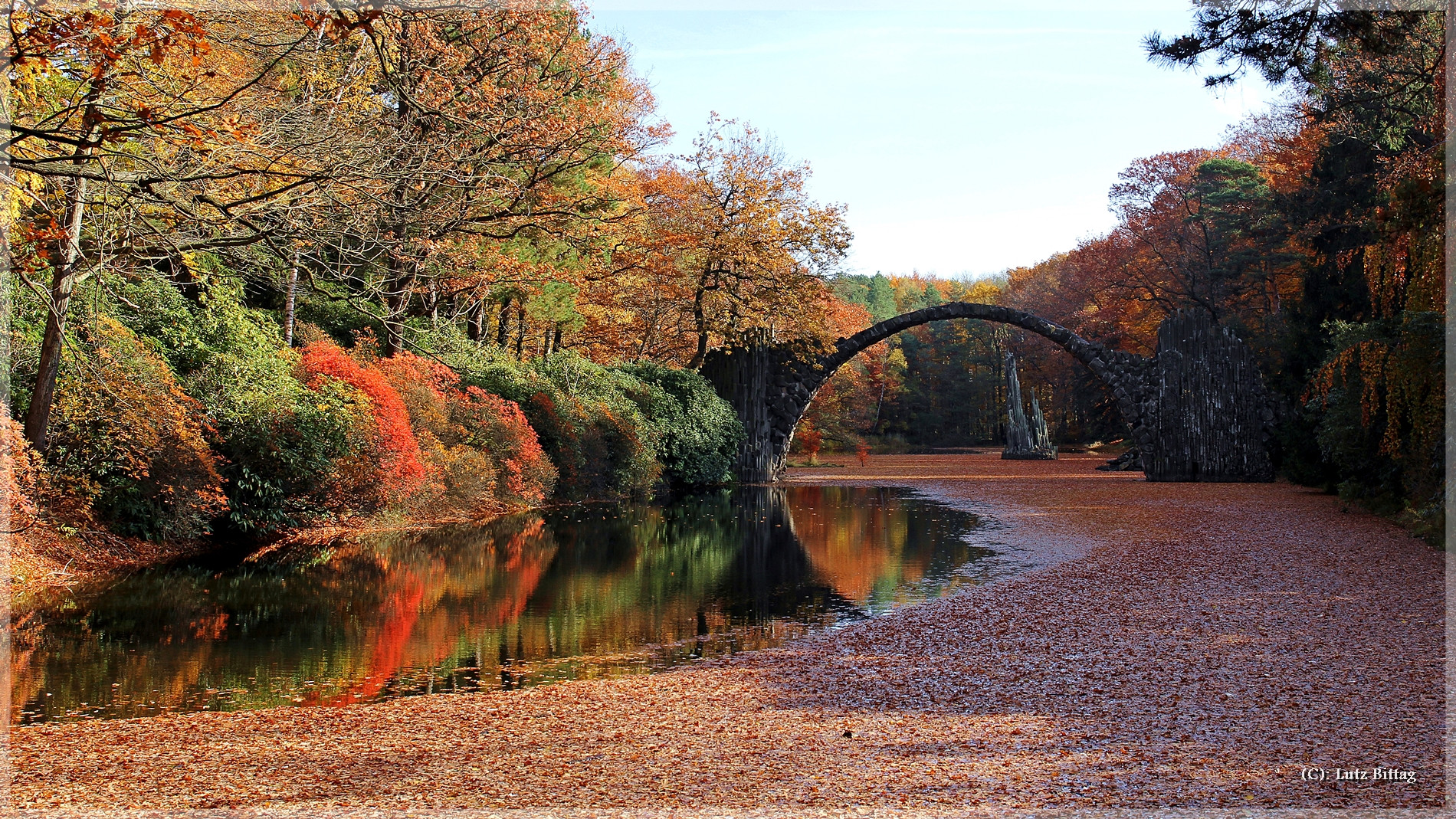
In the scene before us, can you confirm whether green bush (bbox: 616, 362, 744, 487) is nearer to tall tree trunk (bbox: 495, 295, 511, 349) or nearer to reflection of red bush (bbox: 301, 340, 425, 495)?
tall tree trunk (bbox: 495, 295, 511, 349)

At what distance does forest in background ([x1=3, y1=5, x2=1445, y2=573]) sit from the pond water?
1167 mm

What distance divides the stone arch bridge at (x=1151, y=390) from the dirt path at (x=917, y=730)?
14.2 m

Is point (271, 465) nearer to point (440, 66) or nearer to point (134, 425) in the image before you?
point (134, 425)

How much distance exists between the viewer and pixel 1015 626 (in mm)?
6309

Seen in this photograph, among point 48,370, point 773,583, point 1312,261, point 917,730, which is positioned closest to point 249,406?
point 48,370

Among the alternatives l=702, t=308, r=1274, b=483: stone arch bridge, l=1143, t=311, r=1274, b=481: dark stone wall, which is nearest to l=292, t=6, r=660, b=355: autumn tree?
l=702, t=308, r=1274, b=483: stone arch bridge

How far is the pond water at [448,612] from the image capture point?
5341 millimetres

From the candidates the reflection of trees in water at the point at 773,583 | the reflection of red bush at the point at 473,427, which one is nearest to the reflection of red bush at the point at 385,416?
the reflection of red bush at the point at 473,427

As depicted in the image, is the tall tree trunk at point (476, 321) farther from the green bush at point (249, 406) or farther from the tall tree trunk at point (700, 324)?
the green bush at point (249, 406)

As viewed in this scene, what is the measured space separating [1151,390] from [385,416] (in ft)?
52.3

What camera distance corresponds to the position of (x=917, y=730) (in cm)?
412

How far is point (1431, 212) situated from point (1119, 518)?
226 inches

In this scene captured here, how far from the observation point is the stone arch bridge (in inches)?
790

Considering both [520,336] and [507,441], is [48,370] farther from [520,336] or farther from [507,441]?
[520,336]
